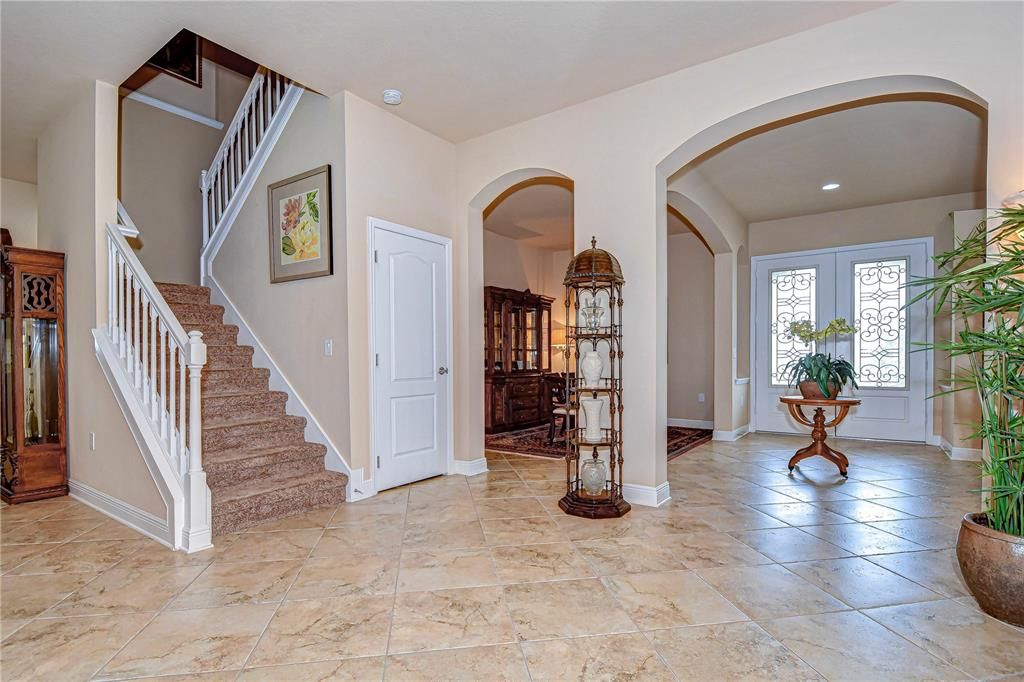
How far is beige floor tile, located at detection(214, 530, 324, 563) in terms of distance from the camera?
2863 millimetres

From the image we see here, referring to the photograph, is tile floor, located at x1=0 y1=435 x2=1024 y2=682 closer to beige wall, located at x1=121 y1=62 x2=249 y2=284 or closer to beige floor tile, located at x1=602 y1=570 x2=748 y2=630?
beige floor tile, located at x1=602 y1=570 x2=748 y2=630

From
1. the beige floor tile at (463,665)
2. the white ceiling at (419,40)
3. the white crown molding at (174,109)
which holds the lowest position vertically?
the beige floor tile at (463,665)

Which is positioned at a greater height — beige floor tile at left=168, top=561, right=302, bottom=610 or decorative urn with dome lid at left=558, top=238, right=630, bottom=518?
decorative urn with dome lid at left=558, top=238, right=630, bottom=518

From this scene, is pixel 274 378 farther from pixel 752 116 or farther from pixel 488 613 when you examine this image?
pixel 752 116

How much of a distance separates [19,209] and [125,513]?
4152mm

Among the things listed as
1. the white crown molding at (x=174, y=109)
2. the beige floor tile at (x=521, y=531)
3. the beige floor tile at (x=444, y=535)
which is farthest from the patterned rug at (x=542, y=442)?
the white crown molding at (x=174, y=109)

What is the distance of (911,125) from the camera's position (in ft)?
14.1

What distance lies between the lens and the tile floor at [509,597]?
6.26 feet

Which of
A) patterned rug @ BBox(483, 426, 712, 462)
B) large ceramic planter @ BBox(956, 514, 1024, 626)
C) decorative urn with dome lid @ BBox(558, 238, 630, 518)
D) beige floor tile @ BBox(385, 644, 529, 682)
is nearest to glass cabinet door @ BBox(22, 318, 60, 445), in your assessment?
patterned rug @ BBox(483, 426, 712, 462)

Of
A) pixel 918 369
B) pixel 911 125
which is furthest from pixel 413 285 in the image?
pixel 918 369

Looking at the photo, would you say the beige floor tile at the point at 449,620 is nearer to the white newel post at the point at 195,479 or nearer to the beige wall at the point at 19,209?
the white newel post at the point at 195,479

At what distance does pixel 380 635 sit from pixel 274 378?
288cm

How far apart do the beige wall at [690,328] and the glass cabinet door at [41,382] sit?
7.08m

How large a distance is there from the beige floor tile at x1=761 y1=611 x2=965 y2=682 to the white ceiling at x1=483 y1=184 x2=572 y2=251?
4440 millimetres
